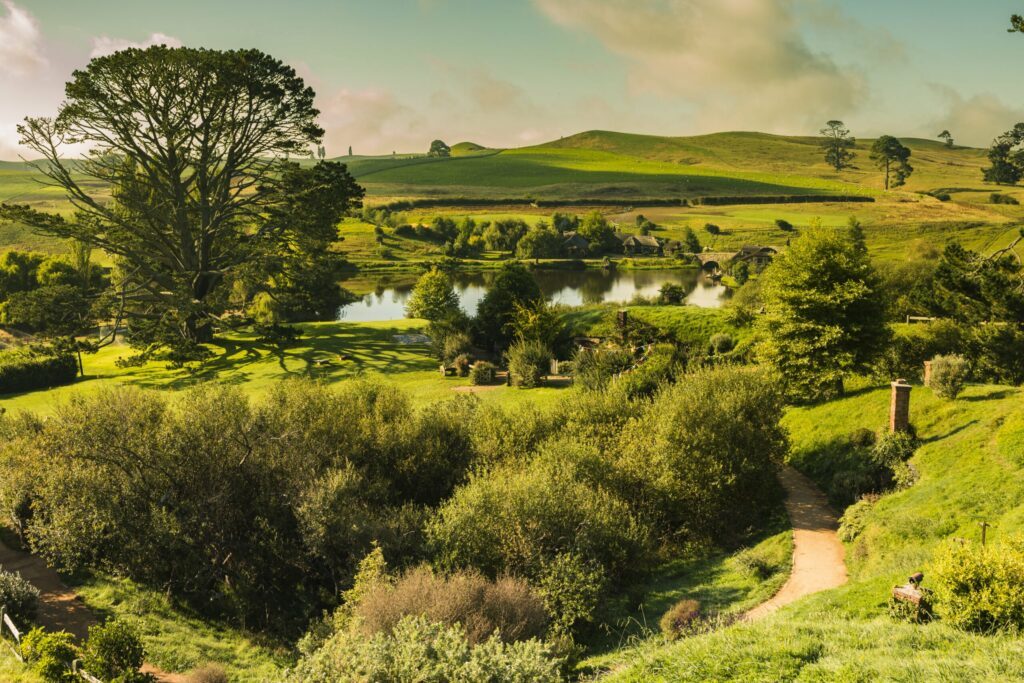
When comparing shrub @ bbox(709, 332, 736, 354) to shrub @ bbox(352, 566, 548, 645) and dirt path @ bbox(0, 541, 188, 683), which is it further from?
dirt path @ bbox(0, 541, 188, 683)

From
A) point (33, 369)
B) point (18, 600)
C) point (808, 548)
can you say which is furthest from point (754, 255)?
point (18, 600)

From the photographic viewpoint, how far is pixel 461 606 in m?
13.9

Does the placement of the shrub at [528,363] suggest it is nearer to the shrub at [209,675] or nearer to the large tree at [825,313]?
the large tree at [825,313]

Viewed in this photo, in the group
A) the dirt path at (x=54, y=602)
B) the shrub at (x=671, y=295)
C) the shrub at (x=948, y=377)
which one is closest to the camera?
the dirt path at (x=54, y=602)

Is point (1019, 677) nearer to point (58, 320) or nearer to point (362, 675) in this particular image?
point (362, 675)

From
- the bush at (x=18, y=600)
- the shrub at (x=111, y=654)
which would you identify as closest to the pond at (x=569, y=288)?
the bush at (x=18, y=600)

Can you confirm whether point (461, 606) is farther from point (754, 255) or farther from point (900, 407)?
point (754, 255)

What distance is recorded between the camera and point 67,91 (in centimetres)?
3841

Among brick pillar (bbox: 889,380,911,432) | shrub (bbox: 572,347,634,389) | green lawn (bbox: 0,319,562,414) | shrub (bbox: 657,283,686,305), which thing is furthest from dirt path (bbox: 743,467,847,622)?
shrub (bbox: 657,283,686,305)

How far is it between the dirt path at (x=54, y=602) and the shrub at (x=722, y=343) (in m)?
32.5

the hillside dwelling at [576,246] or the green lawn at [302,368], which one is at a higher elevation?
the hillside dwelling at [576,246]

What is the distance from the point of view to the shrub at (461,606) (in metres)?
13.7

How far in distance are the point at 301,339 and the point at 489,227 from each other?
84.0 metres

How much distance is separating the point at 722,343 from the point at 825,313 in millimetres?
11296
